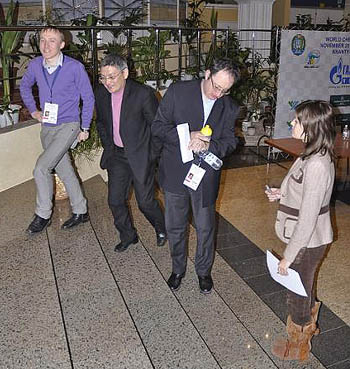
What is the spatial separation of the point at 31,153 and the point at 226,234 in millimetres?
1969

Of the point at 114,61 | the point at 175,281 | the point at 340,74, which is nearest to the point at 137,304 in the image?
the point at 175,281

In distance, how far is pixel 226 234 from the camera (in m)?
3.87

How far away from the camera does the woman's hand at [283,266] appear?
2.02 meters

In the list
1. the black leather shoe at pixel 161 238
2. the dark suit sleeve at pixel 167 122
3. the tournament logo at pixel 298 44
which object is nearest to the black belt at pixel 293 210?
the dark suit sleeve at pixel 167 122

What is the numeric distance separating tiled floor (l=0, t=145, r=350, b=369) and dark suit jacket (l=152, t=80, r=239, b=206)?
667mm

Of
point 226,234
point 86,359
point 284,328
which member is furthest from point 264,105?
point 86,359

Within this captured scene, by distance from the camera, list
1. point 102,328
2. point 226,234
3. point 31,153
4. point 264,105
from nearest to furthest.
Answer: point 102,328, point 226,234, point 31,153, point 264,105

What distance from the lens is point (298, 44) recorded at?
228 inches

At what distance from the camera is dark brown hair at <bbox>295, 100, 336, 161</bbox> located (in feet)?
6.21

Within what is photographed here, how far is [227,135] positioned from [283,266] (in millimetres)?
857

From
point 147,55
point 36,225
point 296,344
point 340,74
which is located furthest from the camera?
point 340,74

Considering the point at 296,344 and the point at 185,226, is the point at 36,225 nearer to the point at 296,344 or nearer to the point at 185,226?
the point at 185,226

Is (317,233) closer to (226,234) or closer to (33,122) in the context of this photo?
(226,234)

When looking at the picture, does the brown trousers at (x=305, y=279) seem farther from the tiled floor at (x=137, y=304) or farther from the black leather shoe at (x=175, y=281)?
the black leather shoe at (x=175, y=281)
